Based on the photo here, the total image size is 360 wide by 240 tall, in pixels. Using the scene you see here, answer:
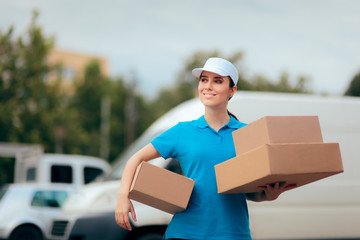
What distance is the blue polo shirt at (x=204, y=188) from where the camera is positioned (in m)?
2.76

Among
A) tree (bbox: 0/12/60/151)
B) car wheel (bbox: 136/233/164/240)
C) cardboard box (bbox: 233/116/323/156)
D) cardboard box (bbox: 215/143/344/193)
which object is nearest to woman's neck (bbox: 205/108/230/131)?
cardboard box (bbox: 233/116/323/156)

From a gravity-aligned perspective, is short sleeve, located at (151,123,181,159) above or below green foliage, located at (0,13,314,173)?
below

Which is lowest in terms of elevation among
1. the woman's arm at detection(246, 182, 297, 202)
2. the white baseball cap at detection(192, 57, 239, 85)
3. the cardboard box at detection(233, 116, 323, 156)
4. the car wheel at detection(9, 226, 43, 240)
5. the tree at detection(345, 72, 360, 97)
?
the car wheel at detection(9, 226, 43, 240)

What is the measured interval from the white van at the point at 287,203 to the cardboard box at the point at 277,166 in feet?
10.0

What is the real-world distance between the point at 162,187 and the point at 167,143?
256 mm

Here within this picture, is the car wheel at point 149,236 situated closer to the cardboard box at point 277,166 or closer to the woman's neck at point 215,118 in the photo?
the woman's neck at point 215,118

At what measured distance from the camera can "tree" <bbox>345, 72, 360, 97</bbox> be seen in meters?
8.46

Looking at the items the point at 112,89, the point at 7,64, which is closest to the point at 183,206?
the point at 7,64

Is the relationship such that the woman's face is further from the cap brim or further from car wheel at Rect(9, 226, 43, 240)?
car wheel at Rect(9, 226, 43, 240)

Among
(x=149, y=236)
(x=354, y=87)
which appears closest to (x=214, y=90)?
(x=149, y=236)

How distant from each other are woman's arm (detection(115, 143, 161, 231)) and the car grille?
3795 mm

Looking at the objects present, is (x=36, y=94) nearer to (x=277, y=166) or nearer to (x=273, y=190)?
(x=273, y=190)

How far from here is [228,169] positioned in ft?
8.98

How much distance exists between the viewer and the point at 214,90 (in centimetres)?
297
